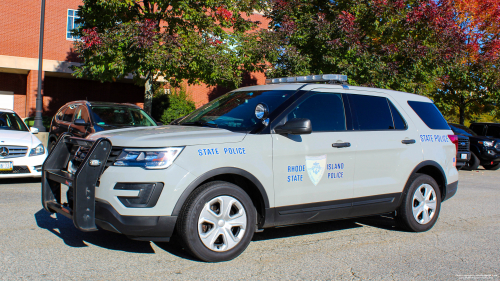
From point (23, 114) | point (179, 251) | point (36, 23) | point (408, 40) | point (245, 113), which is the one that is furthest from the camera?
point (23, 114)

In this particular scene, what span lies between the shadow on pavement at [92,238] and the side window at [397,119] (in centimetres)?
342

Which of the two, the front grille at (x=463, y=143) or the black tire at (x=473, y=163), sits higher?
the front grille at (x=463, y=143)

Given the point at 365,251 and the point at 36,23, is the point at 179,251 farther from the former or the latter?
the point at 36,23

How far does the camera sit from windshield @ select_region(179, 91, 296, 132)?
473cm

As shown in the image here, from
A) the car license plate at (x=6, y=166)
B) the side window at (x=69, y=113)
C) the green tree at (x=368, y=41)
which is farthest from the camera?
the green tree at (x=368, y=41)

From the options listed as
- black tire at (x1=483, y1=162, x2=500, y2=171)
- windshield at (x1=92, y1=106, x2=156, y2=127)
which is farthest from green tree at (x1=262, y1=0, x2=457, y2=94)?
windshield at (x1=92, y1=106, x2=156, y2=127)

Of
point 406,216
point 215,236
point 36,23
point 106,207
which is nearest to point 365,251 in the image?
point 406,216

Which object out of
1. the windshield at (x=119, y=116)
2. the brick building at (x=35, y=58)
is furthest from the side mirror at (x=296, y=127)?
the brick building at (x=35, y=58)

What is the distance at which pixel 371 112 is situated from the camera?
5457 mm

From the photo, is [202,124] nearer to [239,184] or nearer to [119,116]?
[239,184]

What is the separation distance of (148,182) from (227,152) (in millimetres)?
808

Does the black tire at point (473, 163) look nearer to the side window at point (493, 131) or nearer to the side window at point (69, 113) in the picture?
the side window at point (493, 131)

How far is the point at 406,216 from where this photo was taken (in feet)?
18.3

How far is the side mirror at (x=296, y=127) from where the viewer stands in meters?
4.37
